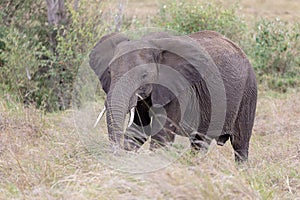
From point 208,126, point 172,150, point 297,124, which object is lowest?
point 297,124

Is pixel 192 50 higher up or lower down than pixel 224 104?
higher up

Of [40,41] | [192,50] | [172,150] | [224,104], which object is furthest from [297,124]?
[40,41]

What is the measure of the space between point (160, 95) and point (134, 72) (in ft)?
1.37

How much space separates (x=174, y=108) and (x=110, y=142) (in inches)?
33.5

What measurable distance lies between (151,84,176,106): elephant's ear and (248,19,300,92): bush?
6.14m

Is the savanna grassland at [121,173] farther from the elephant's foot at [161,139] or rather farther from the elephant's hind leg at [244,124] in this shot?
the elephant's foot at [161,139]

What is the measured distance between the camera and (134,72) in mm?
5234

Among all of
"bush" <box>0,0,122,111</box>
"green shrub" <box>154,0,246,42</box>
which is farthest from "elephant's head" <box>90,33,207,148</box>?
"green shrub" <box>154,0,246,42</box>

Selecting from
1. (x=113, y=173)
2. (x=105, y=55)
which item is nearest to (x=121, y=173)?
(x=113, y=173)

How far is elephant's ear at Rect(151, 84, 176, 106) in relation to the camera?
18.1 feet

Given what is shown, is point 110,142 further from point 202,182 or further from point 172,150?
point 202,182

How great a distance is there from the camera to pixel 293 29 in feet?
38.4

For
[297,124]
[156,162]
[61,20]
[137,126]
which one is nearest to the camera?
[156,162]

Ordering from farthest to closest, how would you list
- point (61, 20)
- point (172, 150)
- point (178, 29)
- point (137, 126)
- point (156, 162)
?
point (178, 29) → point (61, 20) → point (137, 126) → point (172, 150) → point (156, 162)
